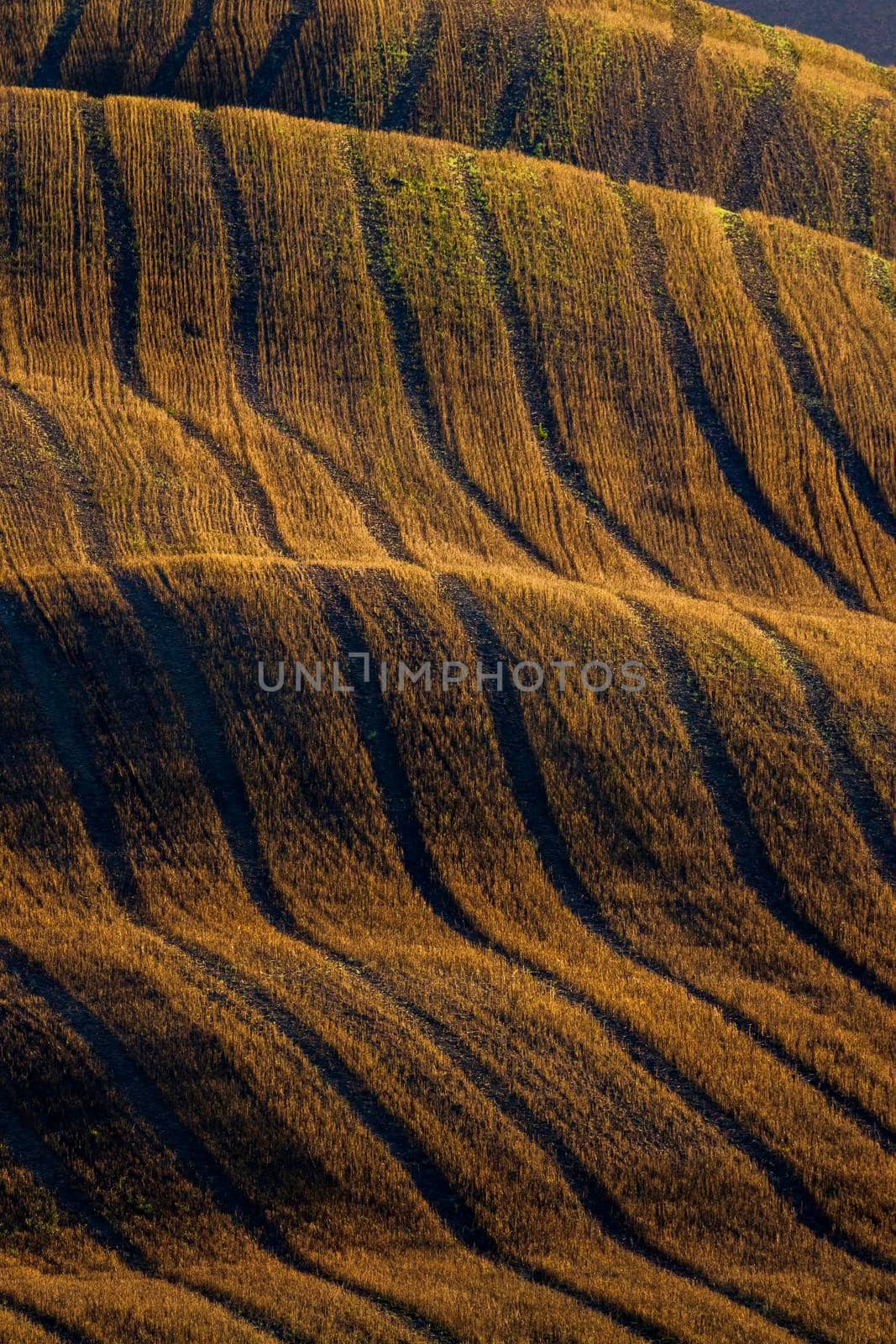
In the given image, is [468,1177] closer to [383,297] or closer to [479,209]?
[383,297]

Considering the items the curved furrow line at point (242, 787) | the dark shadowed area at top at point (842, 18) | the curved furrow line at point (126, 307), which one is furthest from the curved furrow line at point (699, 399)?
the dark shadowed area at top at point (842, 18)

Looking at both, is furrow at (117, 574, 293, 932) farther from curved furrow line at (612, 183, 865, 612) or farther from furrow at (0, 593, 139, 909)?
curved furrow line at (612, 183, 865, 612)

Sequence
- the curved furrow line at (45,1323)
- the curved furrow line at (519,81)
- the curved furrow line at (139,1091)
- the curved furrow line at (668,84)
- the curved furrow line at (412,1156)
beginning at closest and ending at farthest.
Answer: the curved furrow line at (45,1323)
the curved furrow line at (412,1156)
the curved furrow line at (139,1091)
the curved furrow line at (519,81)
the curved furrow line at (668,84)

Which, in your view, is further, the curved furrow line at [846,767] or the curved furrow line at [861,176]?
the curved furrow line at [861,176]

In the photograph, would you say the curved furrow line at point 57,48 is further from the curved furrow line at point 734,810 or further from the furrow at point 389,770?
the curved furrow line at point 734,810

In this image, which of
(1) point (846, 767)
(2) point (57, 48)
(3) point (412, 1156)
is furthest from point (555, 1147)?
(2) point (57, 48)

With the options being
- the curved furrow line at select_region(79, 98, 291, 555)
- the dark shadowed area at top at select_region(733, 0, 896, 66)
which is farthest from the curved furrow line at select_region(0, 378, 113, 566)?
the dark shadowed area at top at select_region(733, 0, 896, 66)
